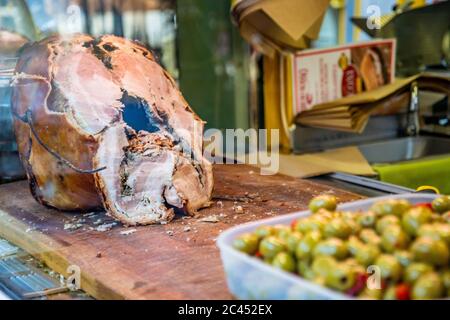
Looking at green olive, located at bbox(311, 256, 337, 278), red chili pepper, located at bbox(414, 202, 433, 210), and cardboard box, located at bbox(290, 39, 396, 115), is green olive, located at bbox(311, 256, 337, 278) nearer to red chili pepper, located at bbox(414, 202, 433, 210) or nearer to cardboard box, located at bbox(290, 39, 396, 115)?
red chili pepper, located at bbox(414, 202, 433, 210)

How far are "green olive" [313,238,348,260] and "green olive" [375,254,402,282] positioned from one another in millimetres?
54

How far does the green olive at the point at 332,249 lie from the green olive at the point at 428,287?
11cm

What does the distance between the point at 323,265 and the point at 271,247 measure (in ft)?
0.34

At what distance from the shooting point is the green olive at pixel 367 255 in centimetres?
93

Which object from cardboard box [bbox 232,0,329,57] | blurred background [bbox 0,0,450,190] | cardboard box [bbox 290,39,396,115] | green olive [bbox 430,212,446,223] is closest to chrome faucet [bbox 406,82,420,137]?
blurred background [bbox 0,0,450,190]

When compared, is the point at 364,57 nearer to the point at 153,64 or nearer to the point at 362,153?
the point at 362,153

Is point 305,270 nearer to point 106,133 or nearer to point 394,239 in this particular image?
point 394,239

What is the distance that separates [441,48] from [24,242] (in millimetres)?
2099

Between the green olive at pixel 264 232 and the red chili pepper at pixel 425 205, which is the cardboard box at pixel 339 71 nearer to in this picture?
the red chili pepper at pixel 425 205

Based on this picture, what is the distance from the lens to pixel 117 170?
1.55 meters

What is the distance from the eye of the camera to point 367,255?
36.8 inches

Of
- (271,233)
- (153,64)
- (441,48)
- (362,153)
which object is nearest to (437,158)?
(362,153)

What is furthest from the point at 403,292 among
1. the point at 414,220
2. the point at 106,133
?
the point at 106,133

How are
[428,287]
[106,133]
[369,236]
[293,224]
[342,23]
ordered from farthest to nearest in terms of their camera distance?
1. [342,23]
2. [106,133]
3. [293,224]
4. [369,236]
5. [428,287]
